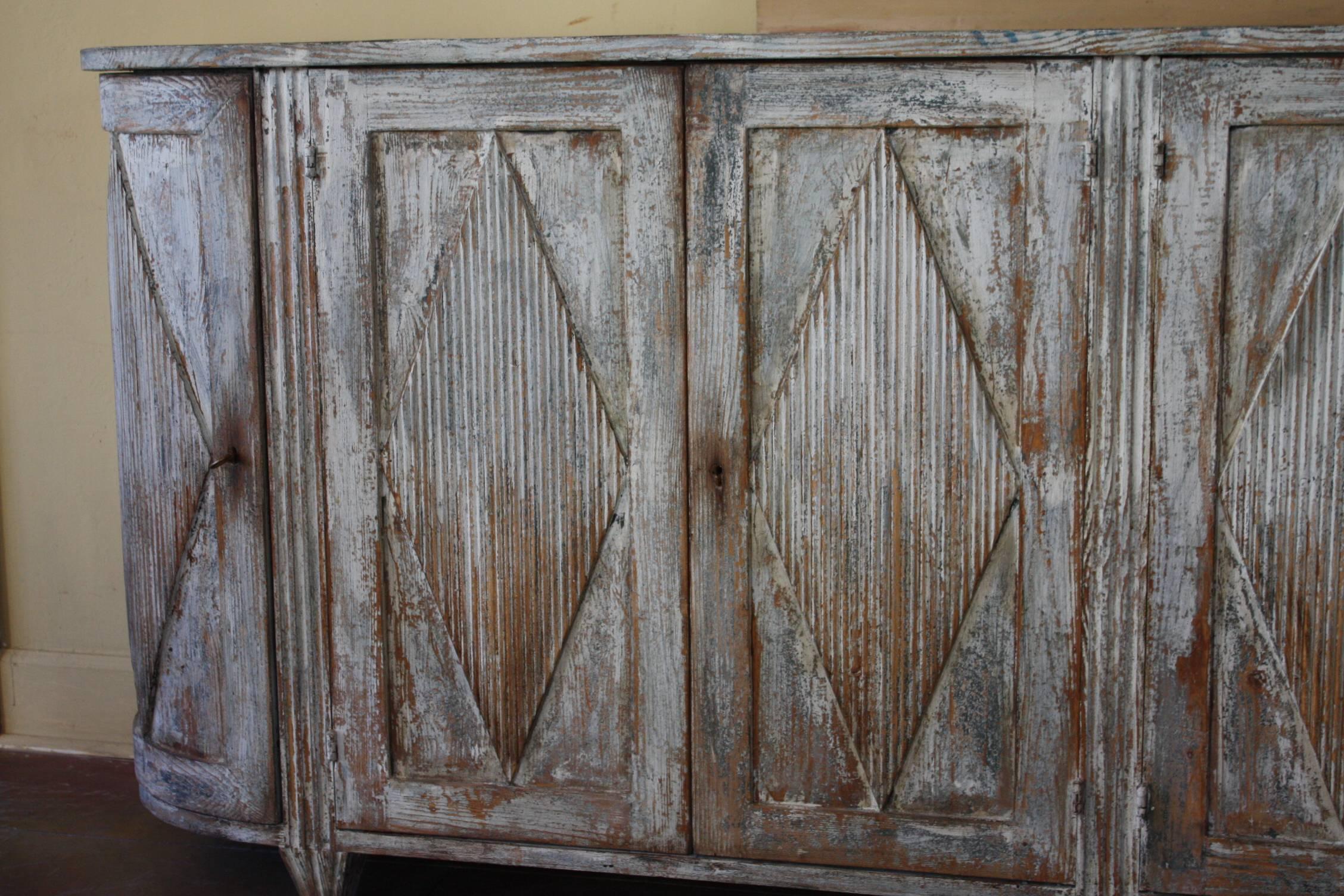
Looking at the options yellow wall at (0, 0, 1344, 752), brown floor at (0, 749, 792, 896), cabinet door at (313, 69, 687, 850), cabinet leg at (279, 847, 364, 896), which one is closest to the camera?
cabinet door at (313, 69, 687, 850)

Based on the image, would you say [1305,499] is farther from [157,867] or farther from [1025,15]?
[157,867]

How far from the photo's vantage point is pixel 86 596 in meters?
2.94

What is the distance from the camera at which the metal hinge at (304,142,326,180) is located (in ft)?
6.50

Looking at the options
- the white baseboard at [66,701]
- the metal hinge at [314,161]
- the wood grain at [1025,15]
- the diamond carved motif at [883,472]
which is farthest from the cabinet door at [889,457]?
the white baseboard at [66,701]

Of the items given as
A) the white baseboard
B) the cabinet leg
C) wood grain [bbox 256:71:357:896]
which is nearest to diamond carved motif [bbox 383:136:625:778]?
wood grain [bbox 256:71:357:896]

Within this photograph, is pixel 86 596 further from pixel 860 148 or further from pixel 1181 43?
pixel 1181 43

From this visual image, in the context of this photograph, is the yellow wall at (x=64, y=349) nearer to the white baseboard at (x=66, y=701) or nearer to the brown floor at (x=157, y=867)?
Answer: the white baseboard at (x=66, y=701)

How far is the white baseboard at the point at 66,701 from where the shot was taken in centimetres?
290

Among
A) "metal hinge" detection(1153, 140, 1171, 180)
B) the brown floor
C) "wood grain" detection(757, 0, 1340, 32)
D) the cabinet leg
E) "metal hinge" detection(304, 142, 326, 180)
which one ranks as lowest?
the brown floor

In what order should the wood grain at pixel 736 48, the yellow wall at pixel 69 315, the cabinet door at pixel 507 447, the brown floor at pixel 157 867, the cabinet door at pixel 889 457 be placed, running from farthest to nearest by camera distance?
the yellow wall at pixel 69 315 < the brown floor at pixel 157 867 < the cabinet door at pixel 507 447 < the cabinet door at pixel 889 457 < the wood grain at pixel 736 48

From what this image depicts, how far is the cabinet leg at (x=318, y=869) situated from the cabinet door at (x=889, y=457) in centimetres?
76

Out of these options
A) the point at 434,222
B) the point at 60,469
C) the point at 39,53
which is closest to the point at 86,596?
the point at 60,469

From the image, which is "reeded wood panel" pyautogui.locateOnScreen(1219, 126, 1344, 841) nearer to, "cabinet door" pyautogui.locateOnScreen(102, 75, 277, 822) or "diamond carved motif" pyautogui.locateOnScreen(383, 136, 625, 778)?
"diamond carved motif" pyautogui.locateOnScreen(383, 136, 625, 778)

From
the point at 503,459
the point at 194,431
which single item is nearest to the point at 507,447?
the point at 503,459
